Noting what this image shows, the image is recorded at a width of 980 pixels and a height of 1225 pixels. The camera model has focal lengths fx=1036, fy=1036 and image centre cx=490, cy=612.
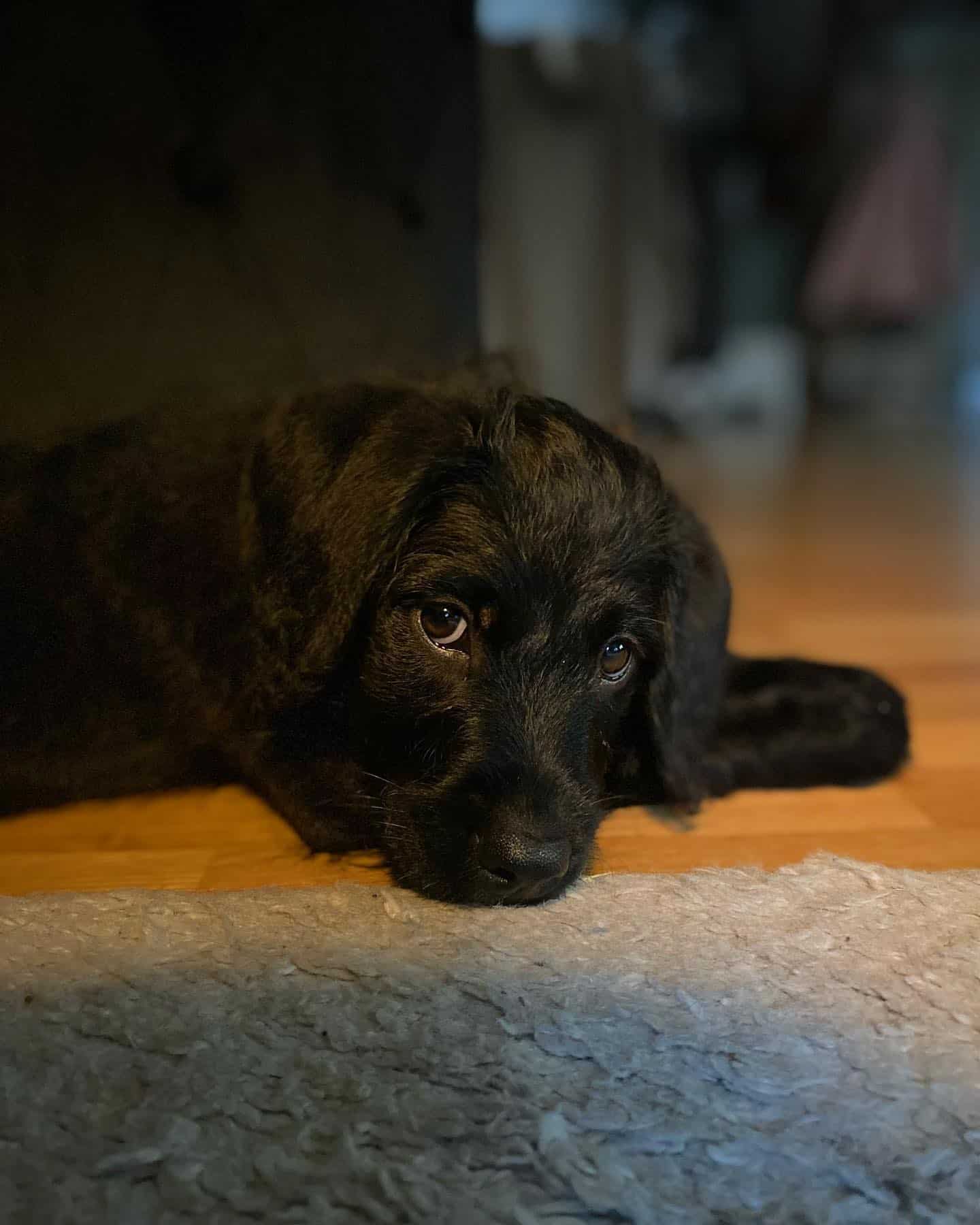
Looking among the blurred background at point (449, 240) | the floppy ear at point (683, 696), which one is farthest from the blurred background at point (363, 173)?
the floppy ear at point (683, 696)

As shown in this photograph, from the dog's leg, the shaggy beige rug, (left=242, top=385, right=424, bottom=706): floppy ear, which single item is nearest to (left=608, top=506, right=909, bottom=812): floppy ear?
the dog's leg

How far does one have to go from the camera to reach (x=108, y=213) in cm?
162

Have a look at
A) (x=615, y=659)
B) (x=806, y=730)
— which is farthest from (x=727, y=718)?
(x=615, y=659)

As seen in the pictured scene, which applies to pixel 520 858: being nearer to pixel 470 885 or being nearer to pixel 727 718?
pixel 470 885

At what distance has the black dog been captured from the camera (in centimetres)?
128

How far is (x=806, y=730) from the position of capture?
1694 millimetres

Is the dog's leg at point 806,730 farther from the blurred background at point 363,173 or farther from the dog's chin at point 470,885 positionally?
the blurred background at point 363,173

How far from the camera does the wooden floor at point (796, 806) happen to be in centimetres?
136

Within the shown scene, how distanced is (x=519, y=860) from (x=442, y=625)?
1.07 feet

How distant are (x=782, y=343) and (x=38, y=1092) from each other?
686cm

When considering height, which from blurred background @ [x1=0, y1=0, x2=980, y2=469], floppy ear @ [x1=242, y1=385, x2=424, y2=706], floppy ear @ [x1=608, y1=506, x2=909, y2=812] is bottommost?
floppy ear @ [x1=608, y1=506, x2=909, y2=812]

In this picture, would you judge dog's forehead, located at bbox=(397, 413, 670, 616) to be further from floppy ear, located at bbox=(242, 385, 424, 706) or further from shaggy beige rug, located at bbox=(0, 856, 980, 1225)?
shaggy beige rug, located at bbox=(0, 856, 980, 1225)

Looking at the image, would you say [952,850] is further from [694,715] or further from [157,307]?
[157,307]

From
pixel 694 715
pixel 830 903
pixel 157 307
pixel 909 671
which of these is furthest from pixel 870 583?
pixel 157 307
